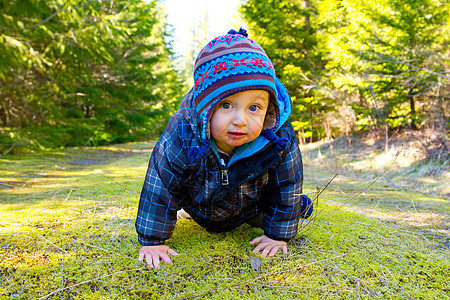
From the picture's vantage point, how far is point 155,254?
5.63ft

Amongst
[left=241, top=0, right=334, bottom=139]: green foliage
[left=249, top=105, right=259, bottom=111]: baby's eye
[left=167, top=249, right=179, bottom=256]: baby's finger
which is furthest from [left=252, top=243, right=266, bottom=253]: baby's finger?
[left=241, top=0, right=334, bottom=139]: green foliage

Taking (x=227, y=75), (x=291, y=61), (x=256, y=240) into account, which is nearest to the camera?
(x=227, y=75)

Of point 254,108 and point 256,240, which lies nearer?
→ point 254,108

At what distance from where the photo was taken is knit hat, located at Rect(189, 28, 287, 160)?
157 cm

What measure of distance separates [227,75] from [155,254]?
1123 mm

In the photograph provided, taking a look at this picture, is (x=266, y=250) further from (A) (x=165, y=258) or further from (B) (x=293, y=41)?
(B) (x=293, y=41)

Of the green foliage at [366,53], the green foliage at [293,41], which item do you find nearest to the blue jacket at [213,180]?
the green foliage at [366,53]

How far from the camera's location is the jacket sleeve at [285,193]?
1825 mm

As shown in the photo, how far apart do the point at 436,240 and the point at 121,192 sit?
9.38 feet

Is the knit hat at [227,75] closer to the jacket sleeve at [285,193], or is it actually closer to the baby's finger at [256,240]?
the jacket sleeve at [285,193]

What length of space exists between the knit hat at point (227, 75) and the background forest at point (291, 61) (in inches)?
165

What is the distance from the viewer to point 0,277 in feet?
4.76

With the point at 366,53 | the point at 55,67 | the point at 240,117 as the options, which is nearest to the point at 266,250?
the point at 240,117

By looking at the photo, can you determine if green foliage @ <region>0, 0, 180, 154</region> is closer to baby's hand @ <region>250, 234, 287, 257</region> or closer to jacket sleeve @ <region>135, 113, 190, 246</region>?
jacket sleeve @ <region>135, 113, 190, 246</region>
